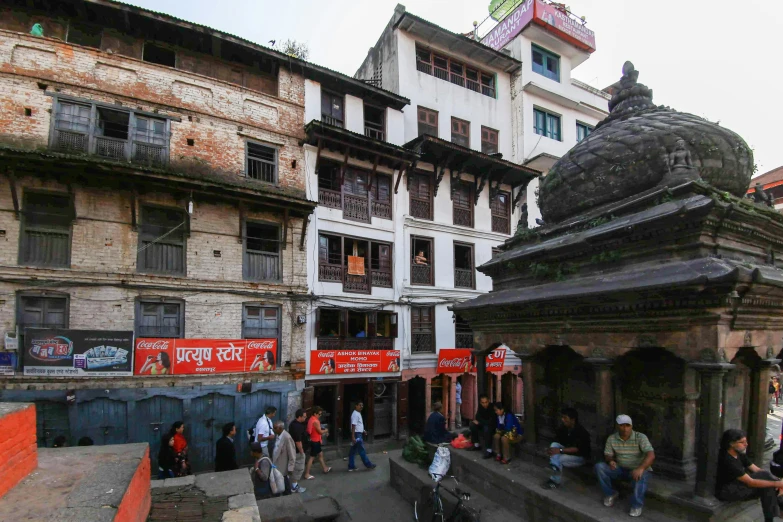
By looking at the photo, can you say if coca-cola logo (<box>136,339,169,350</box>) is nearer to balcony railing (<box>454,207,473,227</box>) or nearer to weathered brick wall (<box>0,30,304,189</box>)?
weathered brick wall (<box>0,30,304,189</box>)

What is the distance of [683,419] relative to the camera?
6.71m

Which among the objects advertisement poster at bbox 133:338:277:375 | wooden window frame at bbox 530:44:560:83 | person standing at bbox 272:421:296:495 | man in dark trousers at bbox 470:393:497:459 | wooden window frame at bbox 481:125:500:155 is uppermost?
wooden window frame at bbox 530:44:560:83

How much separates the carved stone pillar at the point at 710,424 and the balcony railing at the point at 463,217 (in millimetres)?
14557

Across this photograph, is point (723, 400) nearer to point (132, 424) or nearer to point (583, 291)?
point (583, 291)

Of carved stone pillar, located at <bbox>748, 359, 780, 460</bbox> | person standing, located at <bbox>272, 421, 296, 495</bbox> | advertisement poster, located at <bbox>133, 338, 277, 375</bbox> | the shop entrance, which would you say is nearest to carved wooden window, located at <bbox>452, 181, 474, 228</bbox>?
the shop entrance

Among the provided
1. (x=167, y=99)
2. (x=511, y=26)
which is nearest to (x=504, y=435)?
(x=167, y=99)

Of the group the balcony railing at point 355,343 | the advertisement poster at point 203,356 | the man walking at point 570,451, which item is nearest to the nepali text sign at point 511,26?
the balcony railing at point 355,343

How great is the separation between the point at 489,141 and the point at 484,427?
633 inches

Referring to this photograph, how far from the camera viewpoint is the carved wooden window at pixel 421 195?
18922 mm

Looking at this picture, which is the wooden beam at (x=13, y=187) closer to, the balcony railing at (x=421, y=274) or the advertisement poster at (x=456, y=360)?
the balcony railing at (x=421, y=274)

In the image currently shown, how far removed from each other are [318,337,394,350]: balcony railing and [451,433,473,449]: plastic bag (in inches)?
284

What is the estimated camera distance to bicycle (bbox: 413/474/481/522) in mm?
7215

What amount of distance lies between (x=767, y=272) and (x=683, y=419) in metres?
2.45

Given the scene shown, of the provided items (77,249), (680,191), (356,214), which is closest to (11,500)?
(680,191)
